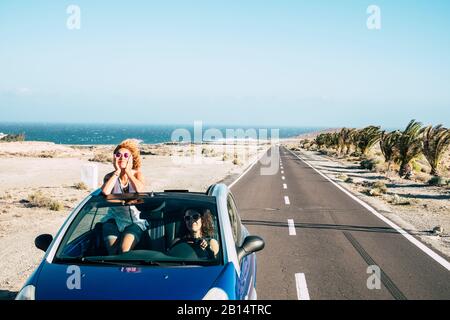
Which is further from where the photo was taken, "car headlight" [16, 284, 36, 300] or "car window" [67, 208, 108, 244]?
"car window" [67, 208, 108, 244]

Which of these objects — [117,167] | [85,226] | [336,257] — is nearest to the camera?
[117,167]

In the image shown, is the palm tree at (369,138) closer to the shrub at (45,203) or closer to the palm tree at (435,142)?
the palm tree at (435,142)

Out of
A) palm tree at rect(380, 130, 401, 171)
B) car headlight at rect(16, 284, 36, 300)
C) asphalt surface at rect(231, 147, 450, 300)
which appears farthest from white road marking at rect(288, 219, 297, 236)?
palm tree at rect(380, 130, 401, 171)

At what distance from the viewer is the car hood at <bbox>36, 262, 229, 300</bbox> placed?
3475mm

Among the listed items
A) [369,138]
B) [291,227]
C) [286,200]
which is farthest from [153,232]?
[369,138]

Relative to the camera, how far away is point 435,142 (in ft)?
88.7

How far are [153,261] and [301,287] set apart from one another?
3.07 meters

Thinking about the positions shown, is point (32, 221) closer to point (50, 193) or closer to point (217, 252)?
point (50, 193)

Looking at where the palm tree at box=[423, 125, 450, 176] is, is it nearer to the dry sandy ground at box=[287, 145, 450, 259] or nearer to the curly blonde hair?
the dry sandy ground at box=[287, 145, 450, 259]

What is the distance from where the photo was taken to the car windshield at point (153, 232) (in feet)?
13.6

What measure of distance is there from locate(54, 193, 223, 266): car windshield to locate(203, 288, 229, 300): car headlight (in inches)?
18.8

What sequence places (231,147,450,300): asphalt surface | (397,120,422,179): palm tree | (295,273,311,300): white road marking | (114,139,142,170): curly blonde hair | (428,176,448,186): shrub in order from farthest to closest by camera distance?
(397,120,422,179): palm tree < (428,176,448,186): shrub < (231,147,450,300): asphalt surface < (114,139,142,170): curly blonde hair < (295,273,311,300): white road marking

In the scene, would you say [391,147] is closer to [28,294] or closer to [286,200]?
[286,200]
